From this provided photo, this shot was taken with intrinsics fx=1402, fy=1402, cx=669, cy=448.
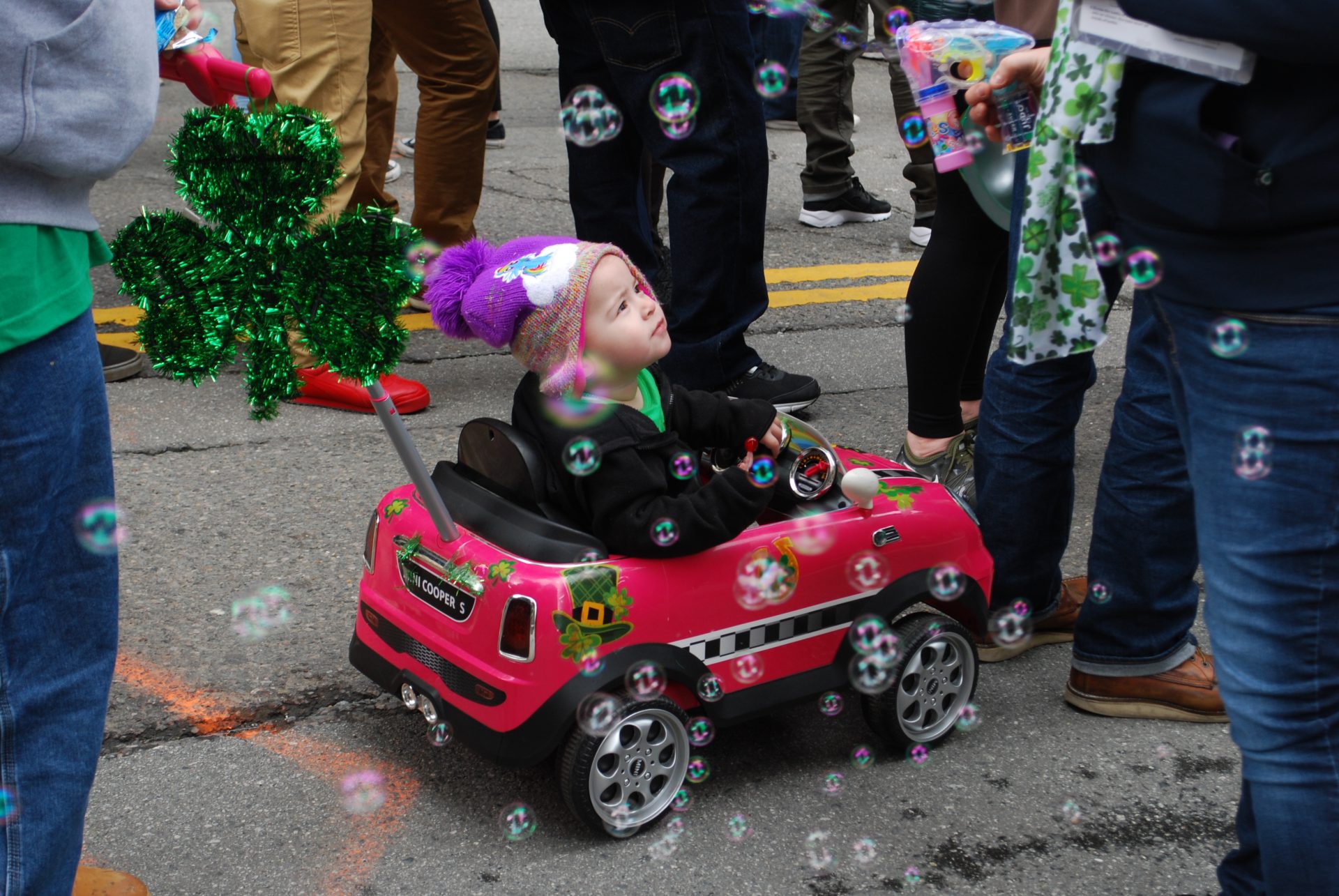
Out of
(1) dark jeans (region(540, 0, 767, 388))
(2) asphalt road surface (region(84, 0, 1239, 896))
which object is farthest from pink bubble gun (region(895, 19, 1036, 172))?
(1) dark jeans (region(540, 0, 767, 388))

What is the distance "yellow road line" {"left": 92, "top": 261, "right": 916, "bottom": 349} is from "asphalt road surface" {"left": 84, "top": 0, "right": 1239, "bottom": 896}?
4.06 feet

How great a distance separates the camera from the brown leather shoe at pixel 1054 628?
294 cm

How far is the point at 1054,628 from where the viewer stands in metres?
3.02

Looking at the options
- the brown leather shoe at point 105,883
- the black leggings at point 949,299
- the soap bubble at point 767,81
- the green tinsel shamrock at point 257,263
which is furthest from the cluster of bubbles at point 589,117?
the brown leather shoe at point 105,883

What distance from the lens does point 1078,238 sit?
1884mm

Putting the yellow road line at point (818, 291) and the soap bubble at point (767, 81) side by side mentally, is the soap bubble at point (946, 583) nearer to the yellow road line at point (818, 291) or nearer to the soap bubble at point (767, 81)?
the soap bubble at point (767, 81)

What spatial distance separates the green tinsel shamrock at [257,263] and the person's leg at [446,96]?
259 centimetres

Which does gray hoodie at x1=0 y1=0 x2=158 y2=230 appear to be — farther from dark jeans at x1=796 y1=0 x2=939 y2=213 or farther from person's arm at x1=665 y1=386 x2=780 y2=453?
dark jeans at x1=796 y1=0 x2=939 y2=213

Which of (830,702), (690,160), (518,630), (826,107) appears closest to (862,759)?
(830,702)

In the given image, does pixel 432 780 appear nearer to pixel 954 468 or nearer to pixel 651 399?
pixel 651 399

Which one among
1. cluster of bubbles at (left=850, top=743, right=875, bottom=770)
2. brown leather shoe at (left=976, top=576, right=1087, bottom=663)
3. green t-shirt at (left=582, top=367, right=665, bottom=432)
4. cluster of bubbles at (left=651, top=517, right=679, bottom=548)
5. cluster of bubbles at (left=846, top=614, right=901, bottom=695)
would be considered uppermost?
green t-shirt at (left=582, top=367, right=665, bottom=432)

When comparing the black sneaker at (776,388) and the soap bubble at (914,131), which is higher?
the soap bubble at (914,131)

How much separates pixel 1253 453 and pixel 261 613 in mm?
2129

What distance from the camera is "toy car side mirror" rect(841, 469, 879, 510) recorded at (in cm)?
240
